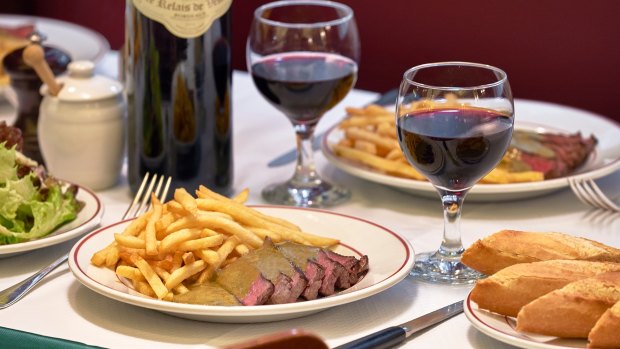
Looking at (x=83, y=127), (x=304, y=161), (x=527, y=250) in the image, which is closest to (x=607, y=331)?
(x=527, y=250)

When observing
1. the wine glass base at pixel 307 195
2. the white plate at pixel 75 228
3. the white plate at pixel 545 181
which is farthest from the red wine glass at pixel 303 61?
the white plate at pixel 75 228

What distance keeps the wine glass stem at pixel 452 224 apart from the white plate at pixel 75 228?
56cm

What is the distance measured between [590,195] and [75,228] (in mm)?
911

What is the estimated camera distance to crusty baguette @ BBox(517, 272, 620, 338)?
1.17 m

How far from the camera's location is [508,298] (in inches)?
48.3

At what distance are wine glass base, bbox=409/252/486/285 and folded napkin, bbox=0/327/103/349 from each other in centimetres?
52

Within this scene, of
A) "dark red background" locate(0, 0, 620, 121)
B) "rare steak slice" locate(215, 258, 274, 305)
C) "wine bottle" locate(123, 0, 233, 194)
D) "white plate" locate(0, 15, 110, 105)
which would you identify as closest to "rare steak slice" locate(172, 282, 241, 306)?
"rare steak slice" locate(215, 258, 274, 305)

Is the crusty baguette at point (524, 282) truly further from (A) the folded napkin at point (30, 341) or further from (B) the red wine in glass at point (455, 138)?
(A) the folded napkin at point (30, 341)

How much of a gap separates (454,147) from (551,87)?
254cm

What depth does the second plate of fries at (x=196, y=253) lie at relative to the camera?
1.30m

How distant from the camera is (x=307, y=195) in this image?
194cm

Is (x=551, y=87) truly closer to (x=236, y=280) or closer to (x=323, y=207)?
(x=323, y=207)

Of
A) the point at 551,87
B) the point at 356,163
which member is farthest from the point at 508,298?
the point at 551,87

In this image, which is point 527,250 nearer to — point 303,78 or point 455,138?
point 455,138
